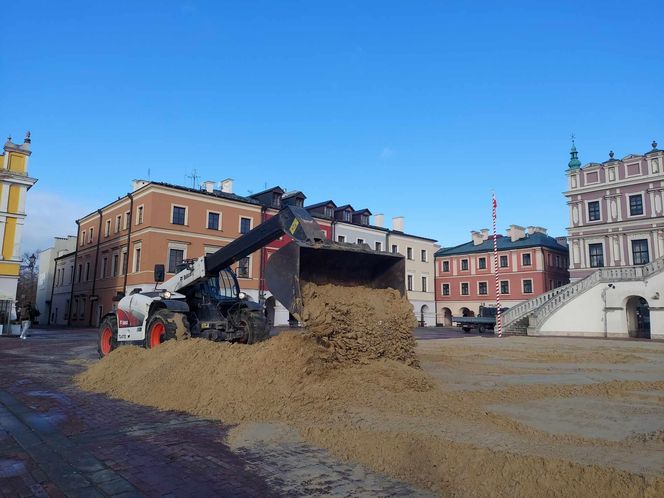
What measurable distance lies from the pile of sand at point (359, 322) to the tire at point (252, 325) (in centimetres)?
383

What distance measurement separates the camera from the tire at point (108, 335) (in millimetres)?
13320

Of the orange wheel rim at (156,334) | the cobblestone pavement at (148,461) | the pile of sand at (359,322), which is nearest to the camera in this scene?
the cobblestone pavement at (148,461)

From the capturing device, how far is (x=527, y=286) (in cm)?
5109

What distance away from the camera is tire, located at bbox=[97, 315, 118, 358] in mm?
13320

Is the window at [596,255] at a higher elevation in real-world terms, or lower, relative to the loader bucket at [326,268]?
higher

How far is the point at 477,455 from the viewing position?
436cm

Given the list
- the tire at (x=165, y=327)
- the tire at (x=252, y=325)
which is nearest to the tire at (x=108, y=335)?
the tire at (x=165, y=327)

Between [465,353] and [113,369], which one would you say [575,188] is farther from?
[113,369]

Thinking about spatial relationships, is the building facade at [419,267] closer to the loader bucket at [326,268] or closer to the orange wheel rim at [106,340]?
the orange wheel rim at [106,340]

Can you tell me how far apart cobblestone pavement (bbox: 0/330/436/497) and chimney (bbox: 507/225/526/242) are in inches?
2089

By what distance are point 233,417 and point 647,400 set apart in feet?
22.4

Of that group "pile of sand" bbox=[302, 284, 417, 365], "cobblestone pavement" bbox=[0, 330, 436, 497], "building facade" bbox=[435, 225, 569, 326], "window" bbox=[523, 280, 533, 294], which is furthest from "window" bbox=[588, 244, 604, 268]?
"cobblestone pavement" bbox=[0, 330, 436, 497]

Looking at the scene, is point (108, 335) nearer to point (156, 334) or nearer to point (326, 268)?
point (156, 334)

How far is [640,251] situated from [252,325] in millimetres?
38138
